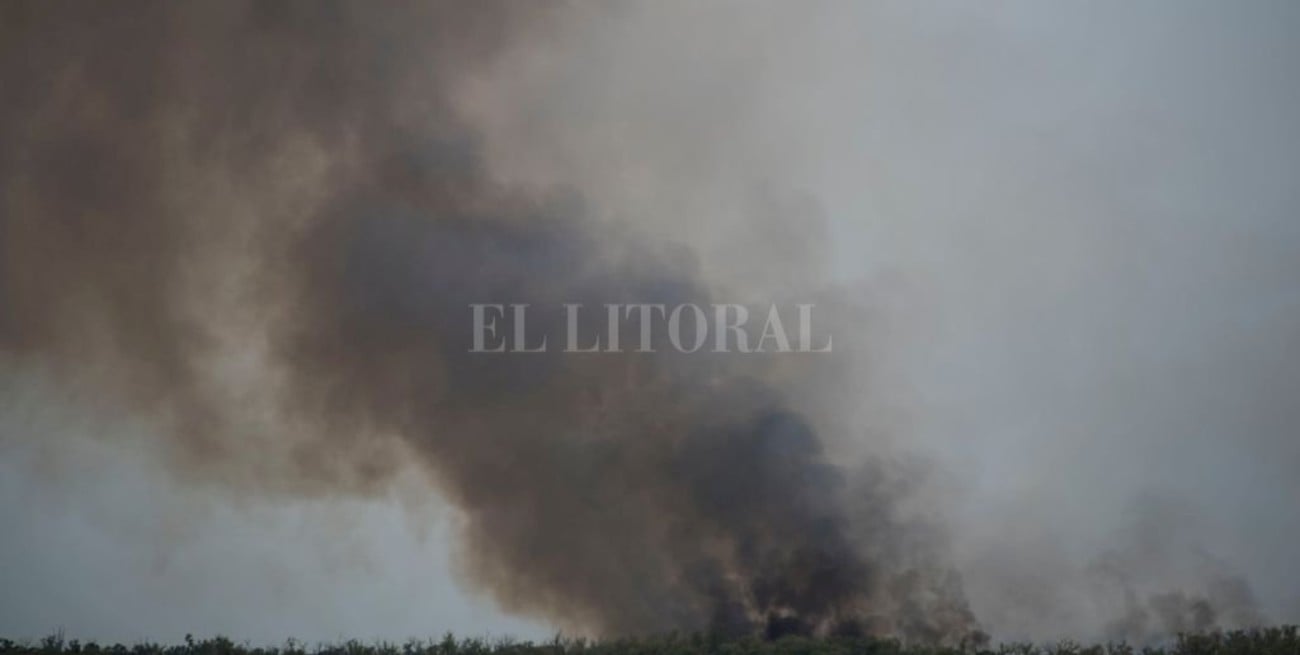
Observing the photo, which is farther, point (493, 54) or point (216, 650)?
point (493, 54)

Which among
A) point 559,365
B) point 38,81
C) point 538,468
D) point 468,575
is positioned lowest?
point 468,575

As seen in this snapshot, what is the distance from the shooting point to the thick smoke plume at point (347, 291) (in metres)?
15.4

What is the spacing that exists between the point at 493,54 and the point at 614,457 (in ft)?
15.8

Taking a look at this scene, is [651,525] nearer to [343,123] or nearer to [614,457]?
[614,457]

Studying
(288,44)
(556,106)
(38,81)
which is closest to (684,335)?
(556,106)

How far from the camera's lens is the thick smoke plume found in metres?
15.4

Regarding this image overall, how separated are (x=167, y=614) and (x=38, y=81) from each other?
617 centimetres

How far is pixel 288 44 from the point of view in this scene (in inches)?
613

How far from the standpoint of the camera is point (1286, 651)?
13.0 metres

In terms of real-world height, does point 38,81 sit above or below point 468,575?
above

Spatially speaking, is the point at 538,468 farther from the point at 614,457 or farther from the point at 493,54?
the point at 493,54

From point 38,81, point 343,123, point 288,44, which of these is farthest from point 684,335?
point 38,81

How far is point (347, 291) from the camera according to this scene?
1566 cm

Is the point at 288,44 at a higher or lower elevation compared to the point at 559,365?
higher
